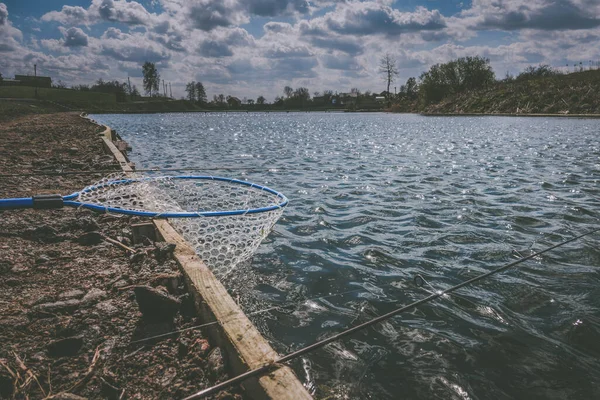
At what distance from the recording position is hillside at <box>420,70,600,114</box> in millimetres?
53156

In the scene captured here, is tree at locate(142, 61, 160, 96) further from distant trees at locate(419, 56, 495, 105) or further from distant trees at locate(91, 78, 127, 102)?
distant trees at locate(419, 56, 495, 105)

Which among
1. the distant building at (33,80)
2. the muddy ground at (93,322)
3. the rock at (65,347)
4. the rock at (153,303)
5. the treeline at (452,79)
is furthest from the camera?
the distant building at (33,80)

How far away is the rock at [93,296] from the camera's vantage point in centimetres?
355

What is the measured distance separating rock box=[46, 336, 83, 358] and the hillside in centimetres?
6349

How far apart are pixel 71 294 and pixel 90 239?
1662mm

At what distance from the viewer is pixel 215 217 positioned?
4.96m

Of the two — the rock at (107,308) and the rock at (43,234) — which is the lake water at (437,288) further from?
the rock at (43,234)

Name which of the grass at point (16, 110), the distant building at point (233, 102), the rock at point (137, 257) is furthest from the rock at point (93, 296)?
the distant building at point (233, 102)

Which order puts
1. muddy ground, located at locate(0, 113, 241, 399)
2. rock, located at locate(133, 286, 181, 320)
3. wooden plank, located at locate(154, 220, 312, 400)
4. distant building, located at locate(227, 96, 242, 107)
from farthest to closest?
1. distant building, located at locate(227, 96, 242, 107)
2. rock, located at locate(133, 286, 181, 320)
3. muddy ground, located at locate(0, 113, 241, 399)
4. wooden plank, located at locate(154, 220, 312, 400)

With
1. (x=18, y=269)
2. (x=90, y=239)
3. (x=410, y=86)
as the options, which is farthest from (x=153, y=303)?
(x=410, y=86)

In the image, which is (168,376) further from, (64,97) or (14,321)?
(64,97)

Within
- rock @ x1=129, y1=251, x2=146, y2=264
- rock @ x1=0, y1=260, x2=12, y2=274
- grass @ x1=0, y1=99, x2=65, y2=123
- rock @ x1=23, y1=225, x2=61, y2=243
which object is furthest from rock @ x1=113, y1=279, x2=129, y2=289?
grass @ x1=0, y1=99, x2=65, y2=123

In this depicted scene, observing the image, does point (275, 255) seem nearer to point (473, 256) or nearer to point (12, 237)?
point (473, 256)

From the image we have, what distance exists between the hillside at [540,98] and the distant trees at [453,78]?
13.6m
